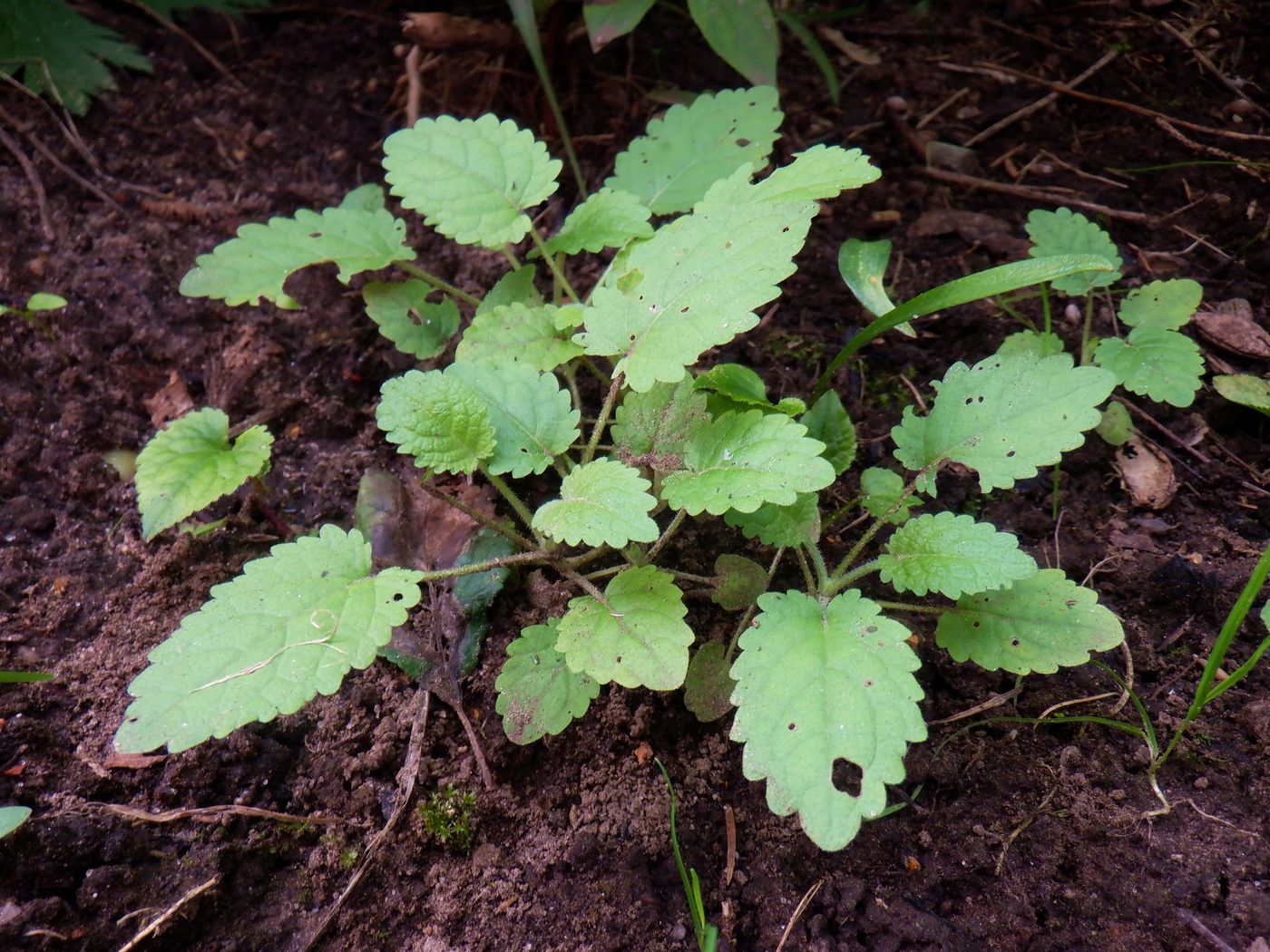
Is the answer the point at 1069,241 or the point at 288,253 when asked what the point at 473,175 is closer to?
the point at 288,253

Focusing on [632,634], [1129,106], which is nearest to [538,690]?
[632,634]

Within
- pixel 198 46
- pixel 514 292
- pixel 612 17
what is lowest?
pixel 514 292

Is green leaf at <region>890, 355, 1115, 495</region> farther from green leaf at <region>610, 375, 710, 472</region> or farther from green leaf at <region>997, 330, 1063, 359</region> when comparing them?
green leaf at <region>610, 375, 710, 472</region>

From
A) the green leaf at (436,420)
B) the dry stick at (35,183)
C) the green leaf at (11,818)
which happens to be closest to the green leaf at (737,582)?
the green leaf at (436,420)

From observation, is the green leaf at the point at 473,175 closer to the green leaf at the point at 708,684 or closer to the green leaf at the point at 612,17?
the green leaf at the point at 612,17

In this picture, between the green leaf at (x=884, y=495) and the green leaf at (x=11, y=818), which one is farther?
the green leaf at (x=884, y=495)

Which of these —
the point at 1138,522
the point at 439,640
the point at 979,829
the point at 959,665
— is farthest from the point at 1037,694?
the point at 439,640
